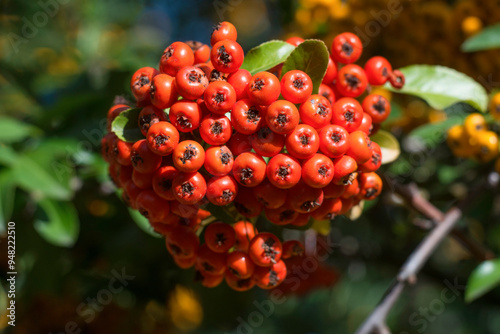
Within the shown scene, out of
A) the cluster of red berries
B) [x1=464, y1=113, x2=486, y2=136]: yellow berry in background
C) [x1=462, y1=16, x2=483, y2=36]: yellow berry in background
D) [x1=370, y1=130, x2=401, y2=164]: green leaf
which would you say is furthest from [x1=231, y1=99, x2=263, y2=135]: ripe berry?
[x1=462, y1=16, x2=483, y2=36]: yellow berry in background

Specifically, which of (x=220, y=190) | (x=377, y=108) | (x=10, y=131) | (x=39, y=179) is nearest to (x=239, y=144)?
(x=220, y=190)

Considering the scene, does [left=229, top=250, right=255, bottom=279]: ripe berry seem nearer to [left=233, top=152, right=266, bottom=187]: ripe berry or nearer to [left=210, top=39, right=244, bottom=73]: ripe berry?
[left=233, top=152, right=266, bottom=187]: ripe berry

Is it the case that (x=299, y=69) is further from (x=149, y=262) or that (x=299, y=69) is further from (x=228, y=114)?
(x=149, y=262)

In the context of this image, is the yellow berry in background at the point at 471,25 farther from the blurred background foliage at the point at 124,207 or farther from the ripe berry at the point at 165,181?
the ripe berry at the point at 165,181

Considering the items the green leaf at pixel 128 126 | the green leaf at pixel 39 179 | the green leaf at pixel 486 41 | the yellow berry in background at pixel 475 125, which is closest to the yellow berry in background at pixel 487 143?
the yellow berry in background at pixel 475 125

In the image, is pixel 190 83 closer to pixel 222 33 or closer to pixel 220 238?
pixel 222 33

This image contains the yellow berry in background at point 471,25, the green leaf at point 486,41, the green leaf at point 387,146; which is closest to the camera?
the green leaf at point 387,146
